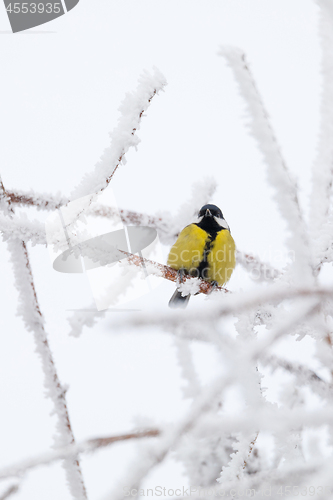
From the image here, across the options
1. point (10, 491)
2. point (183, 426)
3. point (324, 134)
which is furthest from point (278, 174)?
point (10, 491)

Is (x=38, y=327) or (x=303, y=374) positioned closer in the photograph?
(x=303, y=374)

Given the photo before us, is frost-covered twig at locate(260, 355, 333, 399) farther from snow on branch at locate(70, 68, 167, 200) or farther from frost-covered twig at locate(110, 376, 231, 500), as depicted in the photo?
snow on branch at locate(70, 68, 167, 200)

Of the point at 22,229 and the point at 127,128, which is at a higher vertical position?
the point at 127,128

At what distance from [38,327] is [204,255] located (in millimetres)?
1617

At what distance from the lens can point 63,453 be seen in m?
0.28

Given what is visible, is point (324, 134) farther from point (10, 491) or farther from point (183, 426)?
point (10, 491)

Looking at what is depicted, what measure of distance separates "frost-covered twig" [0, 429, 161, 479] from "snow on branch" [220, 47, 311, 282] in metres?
0.18

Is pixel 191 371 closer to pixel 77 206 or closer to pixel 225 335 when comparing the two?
pixel 77 206

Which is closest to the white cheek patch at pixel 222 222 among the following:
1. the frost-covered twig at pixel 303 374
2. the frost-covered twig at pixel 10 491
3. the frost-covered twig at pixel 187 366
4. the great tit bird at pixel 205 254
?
the great tit bird at pixel 205 254

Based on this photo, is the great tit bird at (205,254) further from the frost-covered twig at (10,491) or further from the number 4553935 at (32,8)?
the frost-covered twig at (10,491)

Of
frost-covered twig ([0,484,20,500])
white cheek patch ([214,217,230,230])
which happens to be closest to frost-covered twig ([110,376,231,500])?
frost-covered twig ([0,484,20,500])

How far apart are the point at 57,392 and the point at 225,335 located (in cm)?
47

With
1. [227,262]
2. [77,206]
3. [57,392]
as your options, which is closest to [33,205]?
[77,206]

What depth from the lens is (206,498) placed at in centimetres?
33
